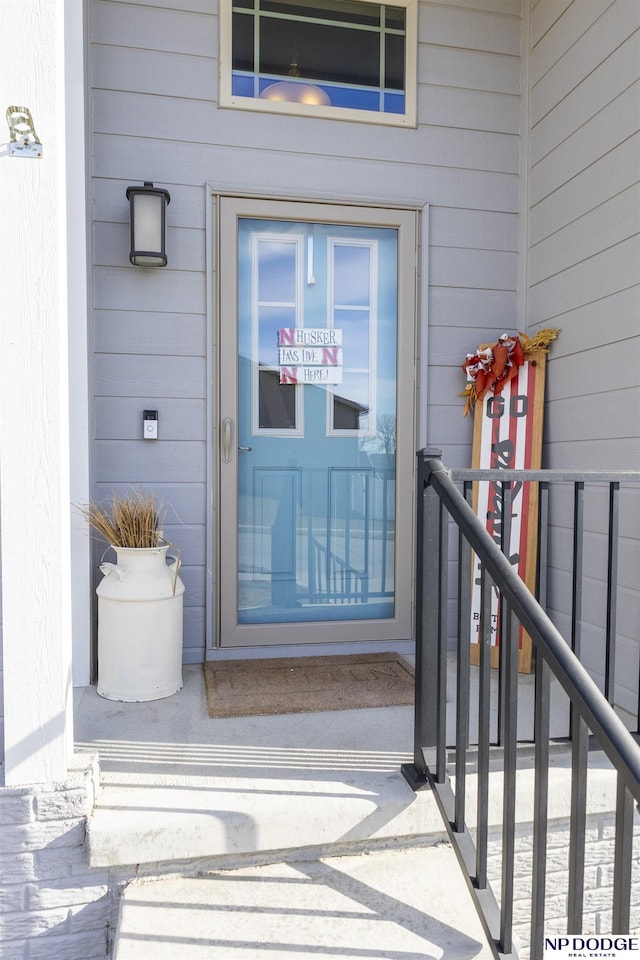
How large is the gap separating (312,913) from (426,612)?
0.73 meters

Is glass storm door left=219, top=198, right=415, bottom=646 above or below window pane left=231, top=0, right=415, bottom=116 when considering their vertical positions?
below

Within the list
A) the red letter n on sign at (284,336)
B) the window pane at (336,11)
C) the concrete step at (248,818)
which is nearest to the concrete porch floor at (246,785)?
the concrete step at (248,818)

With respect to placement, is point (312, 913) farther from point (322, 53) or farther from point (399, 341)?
point (322, 53)

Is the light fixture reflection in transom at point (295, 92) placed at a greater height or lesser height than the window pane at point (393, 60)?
lesser

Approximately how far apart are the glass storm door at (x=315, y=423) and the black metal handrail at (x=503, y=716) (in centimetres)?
130

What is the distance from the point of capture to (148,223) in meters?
2.68

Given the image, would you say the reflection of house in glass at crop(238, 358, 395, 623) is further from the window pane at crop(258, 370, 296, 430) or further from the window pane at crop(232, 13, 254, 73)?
the window pane at crop(232, 13, 254, 73)

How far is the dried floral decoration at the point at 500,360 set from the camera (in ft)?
9.67

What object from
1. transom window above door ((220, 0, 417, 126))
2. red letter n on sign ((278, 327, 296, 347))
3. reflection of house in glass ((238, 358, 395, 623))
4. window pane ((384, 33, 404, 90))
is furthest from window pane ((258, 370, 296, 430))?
window pane ((384, 33, 404, 90))

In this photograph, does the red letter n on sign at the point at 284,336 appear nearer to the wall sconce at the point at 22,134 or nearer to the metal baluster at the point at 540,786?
the wall sconce at the point at 22,134

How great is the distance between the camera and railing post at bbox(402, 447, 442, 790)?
5.68 feet

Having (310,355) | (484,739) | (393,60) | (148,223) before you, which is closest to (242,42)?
(393,60)

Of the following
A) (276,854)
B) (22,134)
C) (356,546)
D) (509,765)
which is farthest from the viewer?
(356,546)

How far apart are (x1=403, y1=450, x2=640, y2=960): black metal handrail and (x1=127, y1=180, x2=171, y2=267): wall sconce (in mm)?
1603
